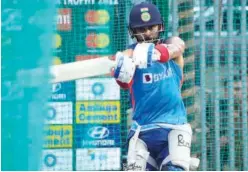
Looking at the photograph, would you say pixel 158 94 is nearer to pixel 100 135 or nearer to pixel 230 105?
pixel 100 135

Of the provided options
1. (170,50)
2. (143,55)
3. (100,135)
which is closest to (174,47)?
(170,50)

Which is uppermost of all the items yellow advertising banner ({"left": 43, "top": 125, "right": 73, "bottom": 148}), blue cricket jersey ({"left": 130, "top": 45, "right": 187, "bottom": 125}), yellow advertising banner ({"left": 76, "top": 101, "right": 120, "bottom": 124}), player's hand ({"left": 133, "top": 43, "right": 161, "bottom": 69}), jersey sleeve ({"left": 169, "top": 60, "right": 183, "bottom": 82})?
player's hand ({"left": 133, "top": 43, "right": 161, "bottom": 69})

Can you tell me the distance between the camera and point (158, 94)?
249 inches

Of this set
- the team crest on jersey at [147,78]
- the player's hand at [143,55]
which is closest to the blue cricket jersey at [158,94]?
the team crest on jersey at [147,78]

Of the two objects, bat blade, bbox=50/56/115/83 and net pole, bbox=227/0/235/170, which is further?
net pole, bbox=227/0/235/170

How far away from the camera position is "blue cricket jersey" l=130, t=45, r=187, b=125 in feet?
20.7

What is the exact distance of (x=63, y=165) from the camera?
8391mm

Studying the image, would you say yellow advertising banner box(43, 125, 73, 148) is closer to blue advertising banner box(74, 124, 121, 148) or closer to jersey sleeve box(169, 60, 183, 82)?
blue advertising banner box(74, 124, 121, 148)

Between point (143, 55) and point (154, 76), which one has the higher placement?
point (143, 55)

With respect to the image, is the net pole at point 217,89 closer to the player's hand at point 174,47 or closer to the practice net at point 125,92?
the practice net at point 125,92

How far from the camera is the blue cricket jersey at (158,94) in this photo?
6301 mm

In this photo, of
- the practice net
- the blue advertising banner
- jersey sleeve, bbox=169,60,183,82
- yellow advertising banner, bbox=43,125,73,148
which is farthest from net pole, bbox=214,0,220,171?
jersey sleeve, bbox=169,60,183,82

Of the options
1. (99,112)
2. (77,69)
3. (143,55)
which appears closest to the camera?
(77,69)

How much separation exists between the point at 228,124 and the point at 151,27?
235cm
